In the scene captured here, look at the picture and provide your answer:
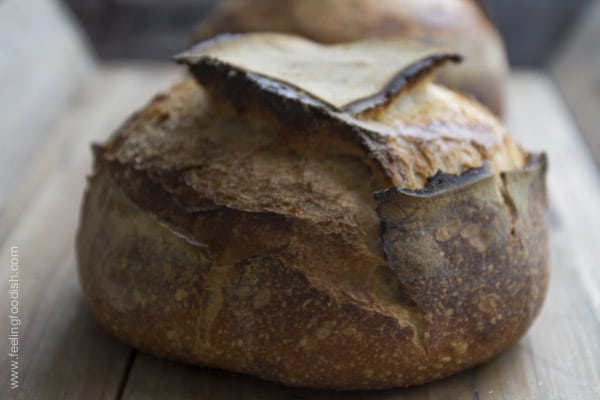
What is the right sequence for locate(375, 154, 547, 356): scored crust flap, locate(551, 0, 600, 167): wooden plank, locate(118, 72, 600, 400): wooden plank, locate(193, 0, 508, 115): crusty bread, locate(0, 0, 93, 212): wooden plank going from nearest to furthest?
locate(375, 154, 547, 356): scored crust flap < locate(118, 72, 600, 400): wooden plank < locate(193, 0, 508, 115): crusty bread < locate(0, 0, 93, 212): wooden plank < locate(551, 0, 600, 167): wooden plank

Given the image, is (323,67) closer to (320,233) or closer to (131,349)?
(320,233)

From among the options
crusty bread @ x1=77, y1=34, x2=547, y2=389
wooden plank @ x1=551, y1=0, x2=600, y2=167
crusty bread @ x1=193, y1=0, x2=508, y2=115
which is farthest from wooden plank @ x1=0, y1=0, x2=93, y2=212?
wooden plank @ x1=551, y1=0, x2=600, y2=167

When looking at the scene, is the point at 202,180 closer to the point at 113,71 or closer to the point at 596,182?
the point at 596,182

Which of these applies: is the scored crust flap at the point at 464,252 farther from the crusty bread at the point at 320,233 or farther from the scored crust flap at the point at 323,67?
the scored crust flap at the point at 323,67

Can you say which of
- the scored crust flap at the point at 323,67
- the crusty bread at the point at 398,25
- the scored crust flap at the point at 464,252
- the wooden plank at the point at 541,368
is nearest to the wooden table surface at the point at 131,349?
the wooden plank at the point at 541,368

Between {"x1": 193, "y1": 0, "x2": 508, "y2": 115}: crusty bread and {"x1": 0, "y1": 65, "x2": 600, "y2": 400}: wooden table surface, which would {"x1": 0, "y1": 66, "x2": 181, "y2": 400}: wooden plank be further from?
{"x1": 193, "y1": 0, "x2": 508, "y2": 115}: crusty bread

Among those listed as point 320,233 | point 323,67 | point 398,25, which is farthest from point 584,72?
point 320,233
